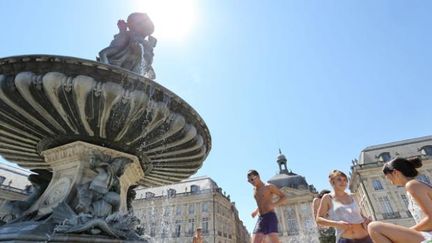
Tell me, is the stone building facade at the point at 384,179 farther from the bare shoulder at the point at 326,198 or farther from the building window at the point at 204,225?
the bare shoulder at the point at 326,198

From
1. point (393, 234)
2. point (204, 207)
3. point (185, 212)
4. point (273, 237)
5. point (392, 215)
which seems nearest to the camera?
point (393, 234)

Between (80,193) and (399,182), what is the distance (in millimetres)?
4599

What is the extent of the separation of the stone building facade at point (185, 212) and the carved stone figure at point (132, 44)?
1595 inches

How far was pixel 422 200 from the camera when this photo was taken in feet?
7.85

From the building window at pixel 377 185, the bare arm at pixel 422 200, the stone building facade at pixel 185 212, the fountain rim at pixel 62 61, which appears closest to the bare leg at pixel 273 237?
the bare arm at pixel 422 200

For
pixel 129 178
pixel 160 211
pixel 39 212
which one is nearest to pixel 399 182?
pixel 129 178

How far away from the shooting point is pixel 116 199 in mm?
4223

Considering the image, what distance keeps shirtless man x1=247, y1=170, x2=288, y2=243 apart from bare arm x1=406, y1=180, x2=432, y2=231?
203 centimetres

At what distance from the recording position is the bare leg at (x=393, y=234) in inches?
89.0

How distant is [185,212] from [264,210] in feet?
148

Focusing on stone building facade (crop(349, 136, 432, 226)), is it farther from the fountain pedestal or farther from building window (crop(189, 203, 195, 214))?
the fountain pedestal

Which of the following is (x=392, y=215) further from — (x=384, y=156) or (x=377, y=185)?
(x=384, y=156)

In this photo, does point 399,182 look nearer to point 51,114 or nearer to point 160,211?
point 51,114

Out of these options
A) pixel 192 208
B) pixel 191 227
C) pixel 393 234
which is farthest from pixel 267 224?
pixel 192 208
